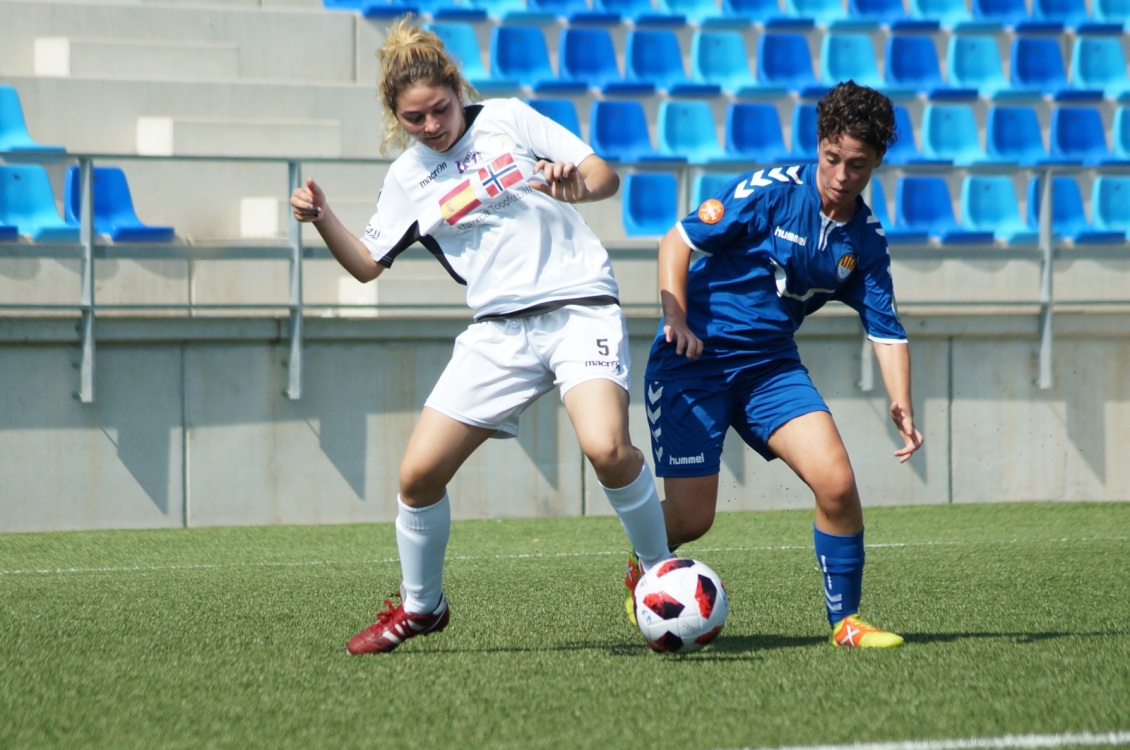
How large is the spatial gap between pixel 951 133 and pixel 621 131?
9.54ft

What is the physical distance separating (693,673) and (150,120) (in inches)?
301

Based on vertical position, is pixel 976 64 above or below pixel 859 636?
above

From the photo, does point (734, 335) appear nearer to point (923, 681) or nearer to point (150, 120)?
point (923, 681)

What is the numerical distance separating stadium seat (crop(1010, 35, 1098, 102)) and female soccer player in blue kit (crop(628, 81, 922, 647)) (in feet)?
30.2

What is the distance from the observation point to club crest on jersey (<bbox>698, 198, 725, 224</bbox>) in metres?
4.25

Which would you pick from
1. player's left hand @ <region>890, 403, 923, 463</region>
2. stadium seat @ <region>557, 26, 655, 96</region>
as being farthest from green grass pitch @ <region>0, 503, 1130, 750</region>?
stadium seat @ <region>557, 26, 655, 96</region>

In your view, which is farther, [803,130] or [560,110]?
[803,130]

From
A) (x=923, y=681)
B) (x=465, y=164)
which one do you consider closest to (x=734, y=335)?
(x=465, y=164)

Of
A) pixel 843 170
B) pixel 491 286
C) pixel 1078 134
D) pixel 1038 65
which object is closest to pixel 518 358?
pixel 491 286

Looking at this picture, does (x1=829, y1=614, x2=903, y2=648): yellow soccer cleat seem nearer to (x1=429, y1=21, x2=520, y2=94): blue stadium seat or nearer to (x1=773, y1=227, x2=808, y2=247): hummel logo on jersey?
(x1=773, y1=227, x2=808, y2=247): hummel logo on jersey

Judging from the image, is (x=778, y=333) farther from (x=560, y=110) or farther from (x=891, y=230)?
(x=560, y=110)

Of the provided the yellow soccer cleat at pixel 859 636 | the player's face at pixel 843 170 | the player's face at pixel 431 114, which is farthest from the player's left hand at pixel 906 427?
the player's face at pixel 431 114

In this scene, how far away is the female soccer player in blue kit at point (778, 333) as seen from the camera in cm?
408

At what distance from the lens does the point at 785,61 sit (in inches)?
484
